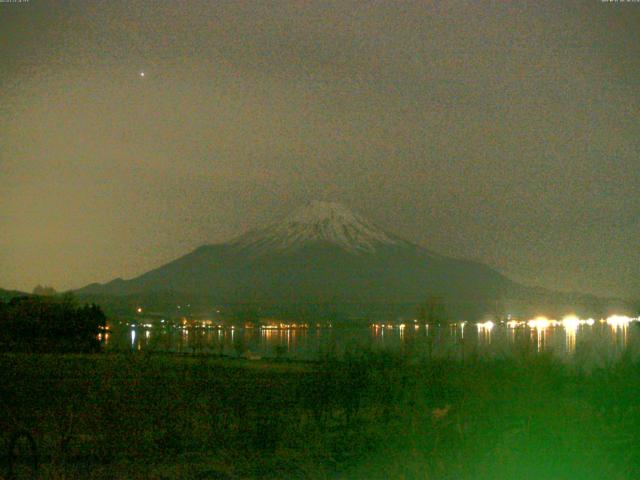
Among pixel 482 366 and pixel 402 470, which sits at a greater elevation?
pixel 482 366

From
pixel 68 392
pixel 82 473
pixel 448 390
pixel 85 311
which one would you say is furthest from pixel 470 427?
pixel 85 311

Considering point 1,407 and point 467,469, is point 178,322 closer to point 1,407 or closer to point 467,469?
point 1,407

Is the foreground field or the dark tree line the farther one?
the dark tree line

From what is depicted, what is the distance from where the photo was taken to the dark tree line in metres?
46.9

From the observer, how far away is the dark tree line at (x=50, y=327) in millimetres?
46938

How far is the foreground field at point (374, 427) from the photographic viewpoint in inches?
476

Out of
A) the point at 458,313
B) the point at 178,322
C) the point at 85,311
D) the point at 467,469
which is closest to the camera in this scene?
the point at 467,469

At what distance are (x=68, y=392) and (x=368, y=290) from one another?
143232mm

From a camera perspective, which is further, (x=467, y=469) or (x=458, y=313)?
(x=458, y=313)

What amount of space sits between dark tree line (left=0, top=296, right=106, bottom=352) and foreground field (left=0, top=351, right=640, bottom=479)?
2640 cm

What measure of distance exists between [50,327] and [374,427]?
37.4 meters

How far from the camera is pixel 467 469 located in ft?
39.3

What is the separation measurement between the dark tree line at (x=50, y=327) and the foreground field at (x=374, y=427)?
2640 cm

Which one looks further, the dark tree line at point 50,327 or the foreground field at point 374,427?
the dark tree line at point 50,327
